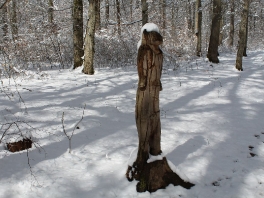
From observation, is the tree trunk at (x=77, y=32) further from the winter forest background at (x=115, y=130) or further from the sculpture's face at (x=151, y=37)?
the sculpture's face at (x=151, y=37)

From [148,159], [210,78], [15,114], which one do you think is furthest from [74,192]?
[210,78]

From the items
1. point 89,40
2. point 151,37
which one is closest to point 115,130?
point 151,37

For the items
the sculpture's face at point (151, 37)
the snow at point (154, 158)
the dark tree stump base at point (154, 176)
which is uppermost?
the sculpture's face at point (151, 37)

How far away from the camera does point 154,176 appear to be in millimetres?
3240

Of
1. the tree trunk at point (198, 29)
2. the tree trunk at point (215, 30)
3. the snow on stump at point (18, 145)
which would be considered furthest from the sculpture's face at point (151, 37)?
the tree trunk at point (198, 29)

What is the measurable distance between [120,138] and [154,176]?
1.42m

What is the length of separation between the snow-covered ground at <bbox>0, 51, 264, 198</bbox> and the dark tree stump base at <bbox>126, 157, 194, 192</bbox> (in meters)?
0.08

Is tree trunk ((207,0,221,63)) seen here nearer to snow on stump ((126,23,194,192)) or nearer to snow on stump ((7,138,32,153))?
snow on stump ((126,23,194,192))

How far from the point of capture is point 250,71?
10.5m

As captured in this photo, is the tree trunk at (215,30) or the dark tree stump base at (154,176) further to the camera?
the tree trunk at (215,30)

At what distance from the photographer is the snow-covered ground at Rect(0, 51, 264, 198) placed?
323 cm

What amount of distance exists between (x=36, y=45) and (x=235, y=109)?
9.94 meters

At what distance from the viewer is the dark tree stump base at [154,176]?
3.20 m

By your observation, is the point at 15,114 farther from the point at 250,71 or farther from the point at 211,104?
the point at 250,71
